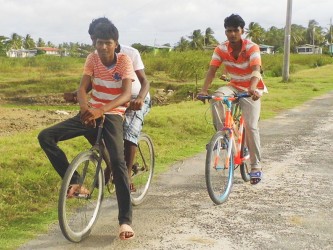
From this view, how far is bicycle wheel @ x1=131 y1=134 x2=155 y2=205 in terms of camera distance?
523 centimetres

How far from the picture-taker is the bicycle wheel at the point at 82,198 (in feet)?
12.5

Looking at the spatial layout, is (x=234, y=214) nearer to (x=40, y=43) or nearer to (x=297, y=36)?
(x=297, y=36)

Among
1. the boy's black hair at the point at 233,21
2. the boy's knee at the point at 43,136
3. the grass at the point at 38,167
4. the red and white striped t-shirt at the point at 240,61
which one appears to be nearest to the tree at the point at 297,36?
the grass at the point at 38,167

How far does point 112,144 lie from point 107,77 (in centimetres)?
61

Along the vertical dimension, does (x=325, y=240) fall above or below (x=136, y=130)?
below

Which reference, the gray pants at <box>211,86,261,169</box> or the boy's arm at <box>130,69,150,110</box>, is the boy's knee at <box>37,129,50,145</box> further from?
the gray pants at <box>211,86,261,169</box>

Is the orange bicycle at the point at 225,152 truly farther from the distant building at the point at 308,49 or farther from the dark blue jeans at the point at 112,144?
the distant building at the point at 308,49

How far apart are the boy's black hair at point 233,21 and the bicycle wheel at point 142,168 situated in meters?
1.50

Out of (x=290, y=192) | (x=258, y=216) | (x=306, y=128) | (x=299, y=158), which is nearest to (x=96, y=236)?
(x=258, y=216)

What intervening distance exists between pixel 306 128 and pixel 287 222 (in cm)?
692

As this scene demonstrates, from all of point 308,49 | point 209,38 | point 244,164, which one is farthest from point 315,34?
point 244,164

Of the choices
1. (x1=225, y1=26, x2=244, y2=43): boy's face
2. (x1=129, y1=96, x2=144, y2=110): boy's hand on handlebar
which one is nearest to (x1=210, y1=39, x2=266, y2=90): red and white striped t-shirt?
(x1=225, y1=26, x2=244, y2=43): boy's face

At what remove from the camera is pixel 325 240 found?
4168 mm

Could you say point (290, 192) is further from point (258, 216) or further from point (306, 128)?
point (306, 128)
